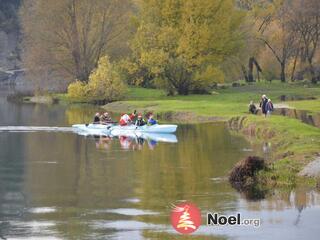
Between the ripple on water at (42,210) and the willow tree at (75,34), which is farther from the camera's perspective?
the willow tree at (75,34)

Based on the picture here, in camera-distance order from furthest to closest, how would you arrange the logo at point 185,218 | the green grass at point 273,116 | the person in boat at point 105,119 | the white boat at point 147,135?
the person in boat at point 105,119
the white boat at point 147,135
the green grass at point 273,116
the logo at point 185,218

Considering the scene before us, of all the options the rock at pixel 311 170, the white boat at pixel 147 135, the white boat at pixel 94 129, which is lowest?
the rock at pixel 311 170

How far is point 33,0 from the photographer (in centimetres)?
11919

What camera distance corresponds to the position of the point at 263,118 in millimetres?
61500

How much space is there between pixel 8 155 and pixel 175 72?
49.8 meters

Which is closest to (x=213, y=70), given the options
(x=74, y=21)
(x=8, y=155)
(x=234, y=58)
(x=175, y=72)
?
(x=175, y=72)

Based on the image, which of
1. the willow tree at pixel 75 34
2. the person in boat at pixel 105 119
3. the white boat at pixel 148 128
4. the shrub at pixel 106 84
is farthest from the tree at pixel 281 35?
the white boat at pixel 148 128

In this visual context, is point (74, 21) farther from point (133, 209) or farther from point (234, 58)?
point (133, 209)

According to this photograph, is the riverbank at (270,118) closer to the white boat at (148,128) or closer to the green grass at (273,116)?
the green grass at (273,116)

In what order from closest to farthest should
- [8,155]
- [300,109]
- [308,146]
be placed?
1. [308,146]
2. [8,155]
3. [300,109]

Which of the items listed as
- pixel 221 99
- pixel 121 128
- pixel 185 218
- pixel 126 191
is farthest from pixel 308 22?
pixel 185 218

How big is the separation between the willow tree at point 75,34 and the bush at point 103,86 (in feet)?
31.8

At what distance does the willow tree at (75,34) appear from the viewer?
4326 inches

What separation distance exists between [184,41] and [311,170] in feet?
205
